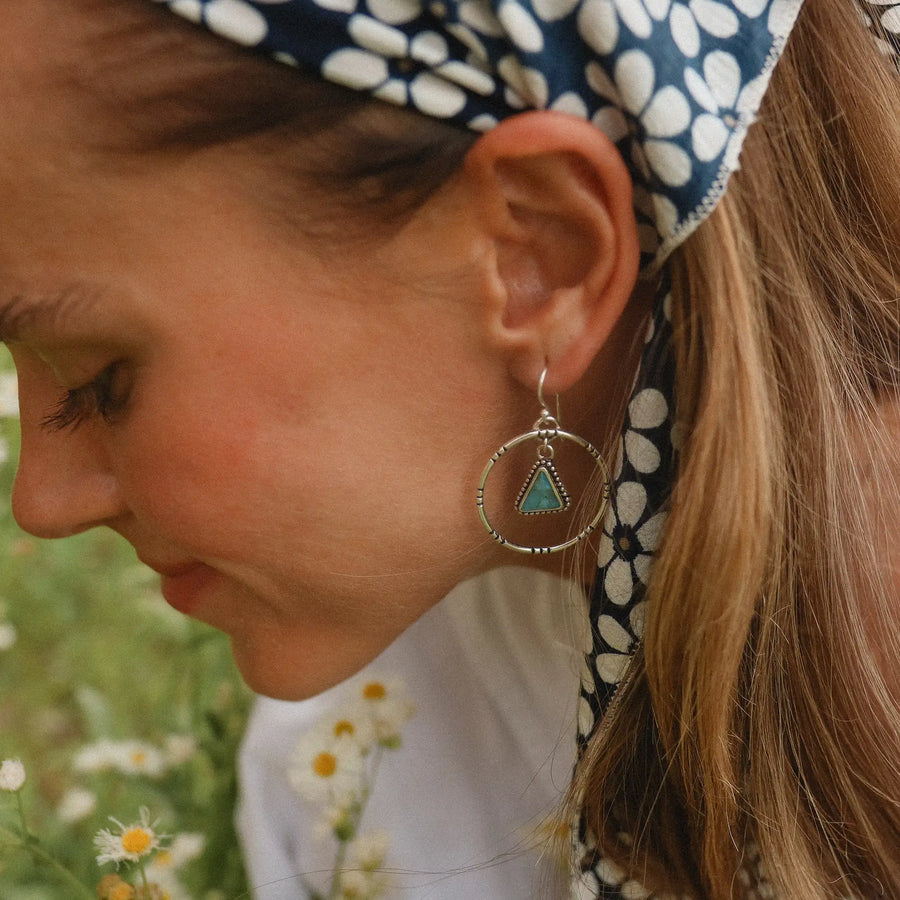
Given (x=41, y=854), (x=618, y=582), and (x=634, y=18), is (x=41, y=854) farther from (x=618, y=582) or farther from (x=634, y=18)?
(x=634, y=18)

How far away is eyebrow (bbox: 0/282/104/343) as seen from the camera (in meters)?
0.82

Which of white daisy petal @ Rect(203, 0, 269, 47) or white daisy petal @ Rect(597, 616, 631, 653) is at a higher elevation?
white daisy petal @ Rect(203, 0, 269, 47)

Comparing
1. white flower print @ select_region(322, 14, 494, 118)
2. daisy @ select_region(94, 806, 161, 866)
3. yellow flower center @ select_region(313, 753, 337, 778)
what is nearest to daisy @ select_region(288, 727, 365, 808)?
yellow flower center @ select_region(313, 753, 337, 778)

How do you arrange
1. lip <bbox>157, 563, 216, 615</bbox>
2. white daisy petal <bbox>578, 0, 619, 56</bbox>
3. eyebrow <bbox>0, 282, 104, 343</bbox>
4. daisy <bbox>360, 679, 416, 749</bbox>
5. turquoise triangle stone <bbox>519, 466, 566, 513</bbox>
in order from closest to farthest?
white daisy petal <bbox>578, 0, 619, 56</bbox>, eyebrow <bbox>0, 282, 104, 343</bbox>, turquoise triangle stone <bbox>519, 466, 566, 513</bbox>, lip <bbox>157, 563, 216, 615</bbox>, daisy <bbox>360, 679, 416, 749</bbox>

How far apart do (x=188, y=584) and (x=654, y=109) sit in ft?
2.10

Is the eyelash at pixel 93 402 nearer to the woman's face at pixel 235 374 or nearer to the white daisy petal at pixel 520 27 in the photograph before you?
the woman's face at pixel 235 374

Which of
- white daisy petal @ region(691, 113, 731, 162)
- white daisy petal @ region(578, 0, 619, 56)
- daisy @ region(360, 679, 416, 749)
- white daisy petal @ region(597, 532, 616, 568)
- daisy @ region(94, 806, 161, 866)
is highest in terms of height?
white daisy petal @ region(578, 0, 619, 56)

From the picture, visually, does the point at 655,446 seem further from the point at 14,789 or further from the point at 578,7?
the point at 14,789

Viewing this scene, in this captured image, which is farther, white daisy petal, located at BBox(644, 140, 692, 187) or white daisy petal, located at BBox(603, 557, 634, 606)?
white daisy petal, located at BBox(603, 557, 634, 606)

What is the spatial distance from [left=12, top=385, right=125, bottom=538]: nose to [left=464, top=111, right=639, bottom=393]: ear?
0.40 m

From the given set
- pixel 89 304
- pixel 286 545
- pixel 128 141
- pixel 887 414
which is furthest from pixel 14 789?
pixel 887 414

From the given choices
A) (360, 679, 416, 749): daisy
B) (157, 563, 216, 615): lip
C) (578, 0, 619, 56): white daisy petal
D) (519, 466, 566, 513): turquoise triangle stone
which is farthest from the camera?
(360, 679, 416, 749): daisy

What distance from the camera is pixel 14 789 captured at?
0.96 metres

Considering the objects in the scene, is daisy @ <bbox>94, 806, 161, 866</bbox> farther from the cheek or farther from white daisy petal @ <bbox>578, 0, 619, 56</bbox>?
white daisy petal @ <bbox>578, 0, 619, 56</bbox>
